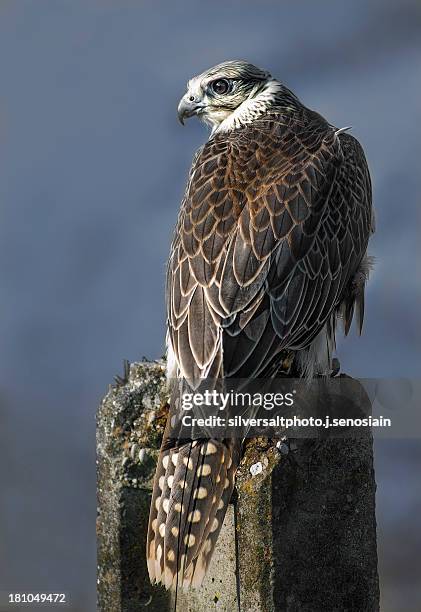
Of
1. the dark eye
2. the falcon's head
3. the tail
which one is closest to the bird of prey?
the tail

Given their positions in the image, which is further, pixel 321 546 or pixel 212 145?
pixel 212 145

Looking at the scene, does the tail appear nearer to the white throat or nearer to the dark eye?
the white throat

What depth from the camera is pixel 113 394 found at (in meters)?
4.93

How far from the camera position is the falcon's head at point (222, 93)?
784 cm

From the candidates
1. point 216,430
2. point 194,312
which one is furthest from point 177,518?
point 194,312

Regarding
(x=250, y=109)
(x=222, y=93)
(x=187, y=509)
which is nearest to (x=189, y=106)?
(x=222, y=93)

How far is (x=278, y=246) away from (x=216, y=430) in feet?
4.56

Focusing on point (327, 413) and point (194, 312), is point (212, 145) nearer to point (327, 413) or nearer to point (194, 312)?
point (194, 312)

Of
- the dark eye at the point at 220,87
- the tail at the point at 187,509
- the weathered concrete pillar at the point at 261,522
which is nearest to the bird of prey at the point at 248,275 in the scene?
the tail at the point at 187,509

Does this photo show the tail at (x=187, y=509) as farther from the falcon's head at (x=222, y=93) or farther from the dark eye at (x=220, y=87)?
the dark eye at (x=220, y=87)

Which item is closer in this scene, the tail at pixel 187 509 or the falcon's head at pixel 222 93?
the tail at pixel 187 509

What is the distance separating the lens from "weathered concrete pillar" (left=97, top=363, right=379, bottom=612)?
4.29 m

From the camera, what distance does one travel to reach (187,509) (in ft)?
15.2

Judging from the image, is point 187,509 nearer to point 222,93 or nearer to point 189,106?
point 189,106
